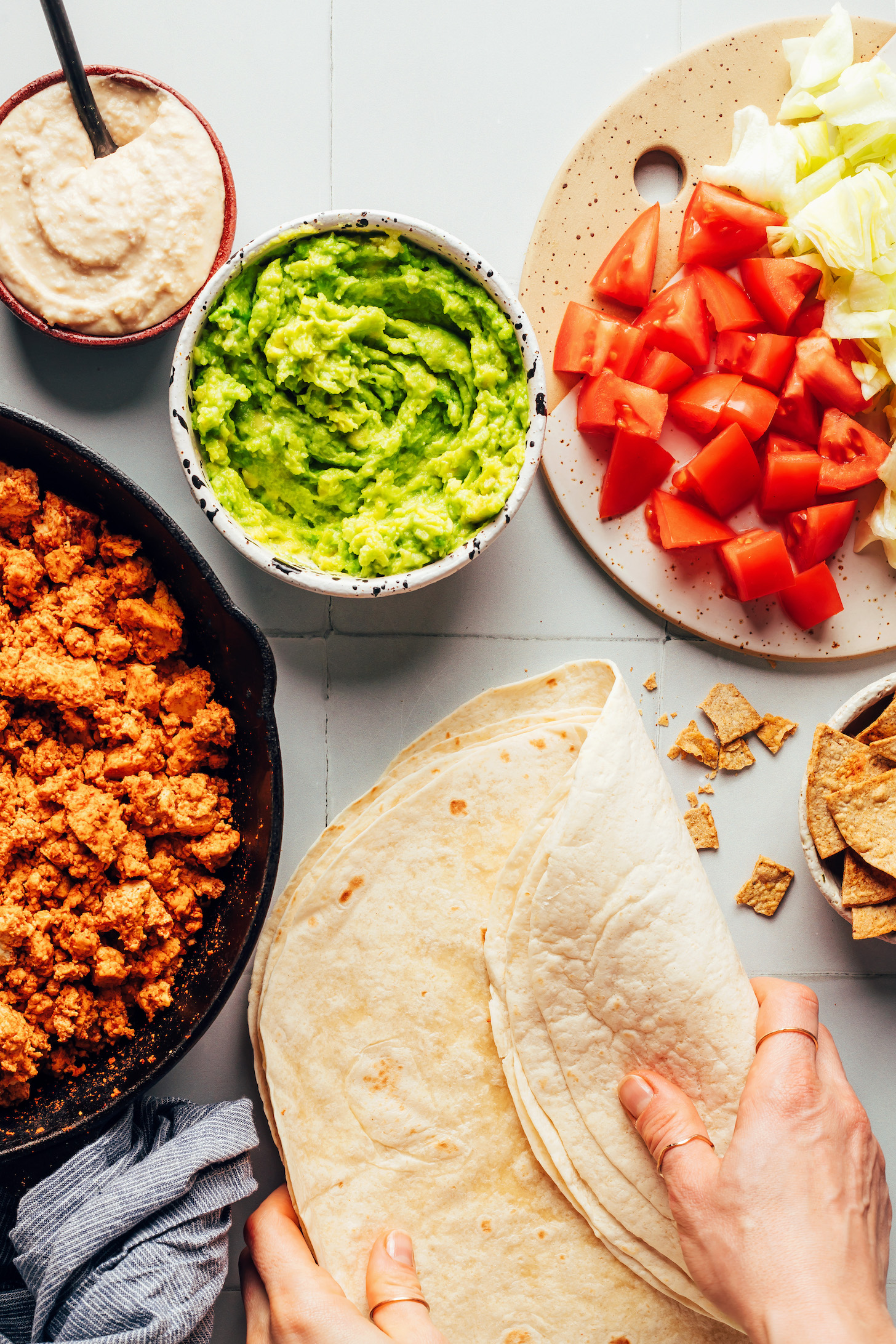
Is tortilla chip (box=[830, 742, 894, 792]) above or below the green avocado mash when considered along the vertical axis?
below

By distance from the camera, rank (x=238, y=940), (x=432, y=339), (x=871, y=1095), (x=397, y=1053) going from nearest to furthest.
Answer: (x=238, y=940) < (x=432, y=339) < (x=397, y=1053) < (x=871, y=1095)

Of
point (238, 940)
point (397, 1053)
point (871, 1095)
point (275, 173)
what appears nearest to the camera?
point (238, 940)

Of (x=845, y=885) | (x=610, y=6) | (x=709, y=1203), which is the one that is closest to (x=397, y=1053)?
(x=709, y=1203)

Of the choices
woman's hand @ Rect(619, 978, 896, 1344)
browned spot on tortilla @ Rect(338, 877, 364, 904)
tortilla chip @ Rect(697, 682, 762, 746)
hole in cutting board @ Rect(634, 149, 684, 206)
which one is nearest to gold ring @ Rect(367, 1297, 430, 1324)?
woman's hand @ Rect(619, 978, 896, 1344)

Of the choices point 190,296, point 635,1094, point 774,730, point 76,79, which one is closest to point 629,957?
point 635,1094

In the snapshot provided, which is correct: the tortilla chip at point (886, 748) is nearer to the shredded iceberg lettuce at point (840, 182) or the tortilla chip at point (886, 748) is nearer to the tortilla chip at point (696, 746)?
the tortilla chip at point (696, 746)

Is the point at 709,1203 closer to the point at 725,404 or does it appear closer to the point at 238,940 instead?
the point at 238,940

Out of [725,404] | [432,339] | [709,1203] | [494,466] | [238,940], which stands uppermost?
[432,339]

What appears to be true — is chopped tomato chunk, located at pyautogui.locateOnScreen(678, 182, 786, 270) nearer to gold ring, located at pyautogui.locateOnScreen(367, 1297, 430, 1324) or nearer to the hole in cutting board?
the hole in cutting board
